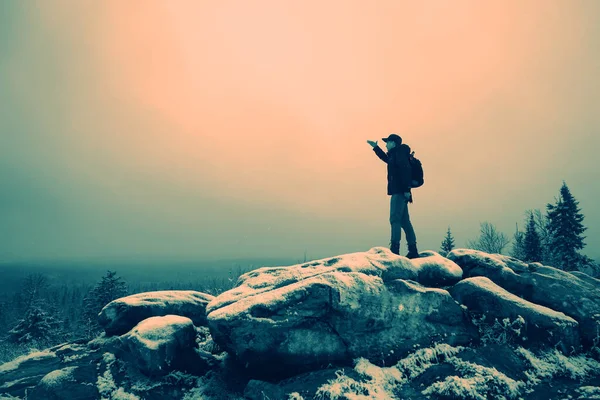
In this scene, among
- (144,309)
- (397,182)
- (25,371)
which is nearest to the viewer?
(25,371)

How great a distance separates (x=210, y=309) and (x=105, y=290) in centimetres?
3305

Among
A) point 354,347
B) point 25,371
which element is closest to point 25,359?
point 25,371

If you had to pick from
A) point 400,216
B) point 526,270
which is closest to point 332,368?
point 400,216

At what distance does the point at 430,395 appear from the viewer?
617 centimetres

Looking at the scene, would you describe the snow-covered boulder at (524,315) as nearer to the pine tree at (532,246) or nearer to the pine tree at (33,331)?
the pine tree at (532,246)

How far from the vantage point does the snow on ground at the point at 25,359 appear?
349 inches

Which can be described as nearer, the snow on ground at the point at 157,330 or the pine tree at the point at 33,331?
the snow on ground at the point at 157,330

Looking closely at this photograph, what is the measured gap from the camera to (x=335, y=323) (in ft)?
25.5

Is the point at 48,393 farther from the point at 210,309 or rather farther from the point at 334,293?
the point at 334,293

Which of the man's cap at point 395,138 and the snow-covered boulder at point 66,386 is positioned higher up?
the man's cap at point 395,138

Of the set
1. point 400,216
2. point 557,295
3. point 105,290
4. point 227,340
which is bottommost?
point 105,290

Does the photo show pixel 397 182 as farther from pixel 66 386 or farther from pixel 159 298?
pixel 66 386

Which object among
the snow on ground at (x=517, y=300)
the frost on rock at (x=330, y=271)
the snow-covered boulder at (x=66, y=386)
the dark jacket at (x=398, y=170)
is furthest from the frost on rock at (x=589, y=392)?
the snow-covered boulder at (x=66, y=386)

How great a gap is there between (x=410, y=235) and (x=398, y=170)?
247 centimetres
